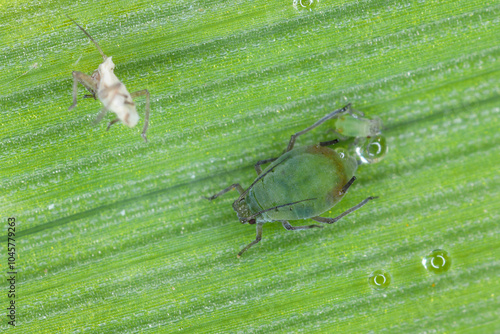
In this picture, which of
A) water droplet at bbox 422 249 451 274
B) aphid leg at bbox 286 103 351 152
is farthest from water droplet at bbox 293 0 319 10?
water droplet at bbox 422 249 451 274

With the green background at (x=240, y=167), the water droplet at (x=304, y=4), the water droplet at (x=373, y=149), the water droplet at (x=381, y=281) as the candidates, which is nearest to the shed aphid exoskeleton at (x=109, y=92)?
the green background at (x=240, y=167)

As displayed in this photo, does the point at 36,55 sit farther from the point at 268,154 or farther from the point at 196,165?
the point at 268,154

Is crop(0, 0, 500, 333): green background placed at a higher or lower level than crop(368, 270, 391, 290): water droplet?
higher

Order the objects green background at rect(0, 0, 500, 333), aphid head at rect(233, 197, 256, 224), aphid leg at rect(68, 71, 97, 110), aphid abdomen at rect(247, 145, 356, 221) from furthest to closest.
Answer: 1. green background at rect(0, 0, 500, 333)
2. aphid head at rect(233, 197, 256, 224)
3. aphid leg at rect(68, 71, 97, 110)
4. aphid abdomen at rect(247, 145, 356, 221)

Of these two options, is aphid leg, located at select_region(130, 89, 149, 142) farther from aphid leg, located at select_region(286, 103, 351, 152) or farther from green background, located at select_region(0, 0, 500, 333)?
aphid leg, located at select_region(286, 103, 351, 152)

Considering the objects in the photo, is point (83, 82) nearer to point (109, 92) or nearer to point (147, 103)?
point (109, 92)

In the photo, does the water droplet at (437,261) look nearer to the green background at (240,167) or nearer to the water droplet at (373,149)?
the green background at (240,167)

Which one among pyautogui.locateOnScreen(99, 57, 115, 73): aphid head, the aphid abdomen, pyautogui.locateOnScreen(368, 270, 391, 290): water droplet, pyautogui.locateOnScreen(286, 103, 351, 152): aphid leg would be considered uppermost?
pyautogui.locateOnScreen(99, 57, 115, 73): aphid head

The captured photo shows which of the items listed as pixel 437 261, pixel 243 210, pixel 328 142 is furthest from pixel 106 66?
pixel 437 261
